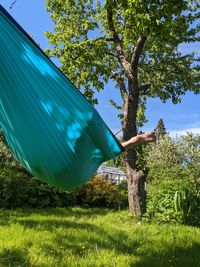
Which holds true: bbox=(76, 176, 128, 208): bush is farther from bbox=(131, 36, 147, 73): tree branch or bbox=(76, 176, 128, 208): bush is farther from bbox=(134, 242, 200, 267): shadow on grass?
bbox=(134, 242, 200, 267): shadow on grass

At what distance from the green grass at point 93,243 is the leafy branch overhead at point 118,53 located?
333 centimetres

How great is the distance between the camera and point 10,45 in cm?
314

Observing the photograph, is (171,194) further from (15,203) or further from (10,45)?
(10,45)

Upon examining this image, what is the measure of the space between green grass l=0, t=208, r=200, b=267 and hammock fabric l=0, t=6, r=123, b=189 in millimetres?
1611

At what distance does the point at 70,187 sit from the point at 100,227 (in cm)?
335

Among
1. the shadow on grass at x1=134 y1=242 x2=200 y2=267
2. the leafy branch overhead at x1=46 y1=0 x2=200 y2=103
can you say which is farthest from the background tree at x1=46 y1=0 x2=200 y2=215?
the shadow on grass at x1=134 y1=242 x2=200 y2=267

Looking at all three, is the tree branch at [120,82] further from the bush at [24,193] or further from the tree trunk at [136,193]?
the bush at [24,193]

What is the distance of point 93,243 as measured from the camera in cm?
554

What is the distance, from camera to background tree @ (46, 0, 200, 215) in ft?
21.6

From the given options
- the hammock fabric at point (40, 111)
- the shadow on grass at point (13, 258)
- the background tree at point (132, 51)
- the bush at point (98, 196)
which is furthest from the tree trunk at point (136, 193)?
the hammock fabric at point (40, 111)

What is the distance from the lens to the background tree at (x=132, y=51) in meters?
6.59

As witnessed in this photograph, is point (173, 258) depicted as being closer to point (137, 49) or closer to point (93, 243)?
point (93, 243)

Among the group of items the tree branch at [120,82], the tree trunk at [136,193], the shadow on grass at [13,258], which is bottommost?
the shadow on grass at [13,258]

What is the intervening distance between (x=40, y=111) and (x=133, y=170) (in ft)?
19.3
